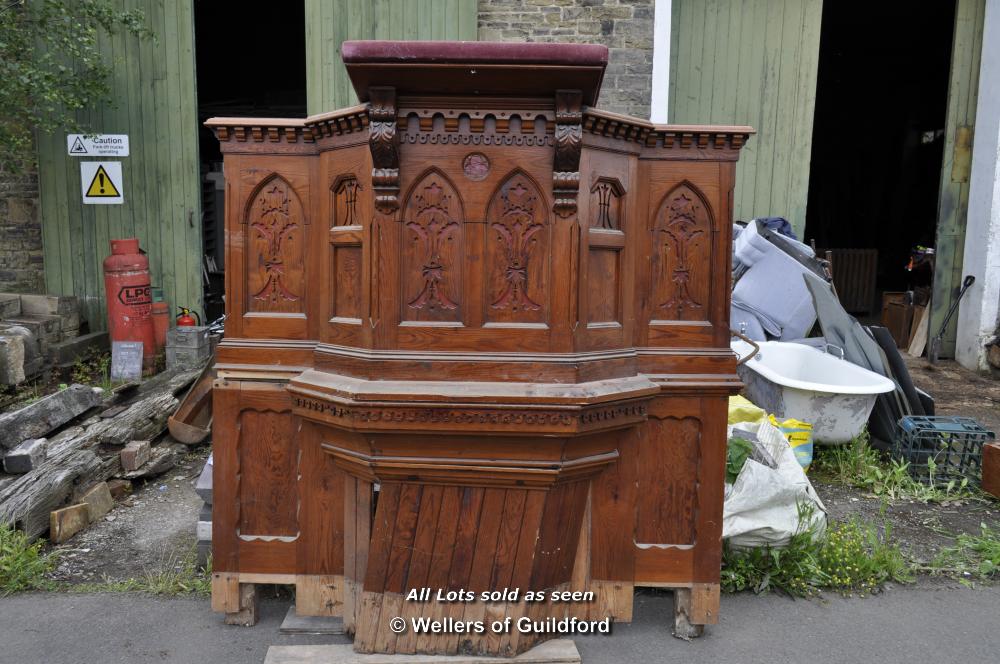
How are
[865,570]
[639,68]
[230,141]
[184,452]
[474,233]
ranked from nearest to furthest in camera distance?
[474,233] → [230,141] → [865,570] → [184,452] → [639,68]

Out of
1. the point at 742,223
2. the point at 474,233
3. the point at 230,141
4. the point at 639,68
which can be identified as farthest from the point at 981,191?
the point at 230,141

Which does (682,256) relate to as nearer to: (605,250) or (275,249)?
(605,250)

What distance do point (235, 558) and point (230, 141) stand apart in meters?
1.80

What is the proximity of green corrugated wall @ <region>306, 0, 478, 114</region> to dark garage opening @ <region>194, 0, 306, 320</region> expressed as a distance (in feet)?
18.4

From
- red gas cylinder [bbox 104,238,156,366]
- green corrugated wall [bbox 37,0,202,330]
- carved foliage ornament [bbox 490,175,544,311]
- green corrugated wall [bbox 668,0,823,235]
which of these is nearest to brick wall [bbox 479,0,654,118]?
green corrugated wall [bbox 668,0,823,235]

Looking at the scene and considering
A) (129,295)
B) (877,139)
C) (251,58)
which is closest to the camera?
(129,295)

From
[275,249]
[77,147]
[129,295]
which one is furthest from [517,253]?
[77,147]

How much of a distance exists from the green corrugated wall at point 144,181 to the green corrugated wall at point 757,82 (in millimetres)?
5481

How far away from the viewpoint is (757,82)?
8.51 m

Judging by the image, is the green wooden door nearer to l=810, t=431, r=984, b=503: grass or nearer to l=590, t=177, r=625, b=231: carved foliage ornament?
l=810, t=431, r=984, b=503: grass

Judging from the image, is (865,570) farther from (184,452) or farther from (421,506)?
(184,452)

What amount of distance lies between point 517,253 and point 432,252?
1.08 ft

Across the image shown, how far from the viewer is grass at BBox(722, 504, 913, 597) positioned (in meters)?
3.79

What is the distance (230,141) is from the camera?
10.2 feet
